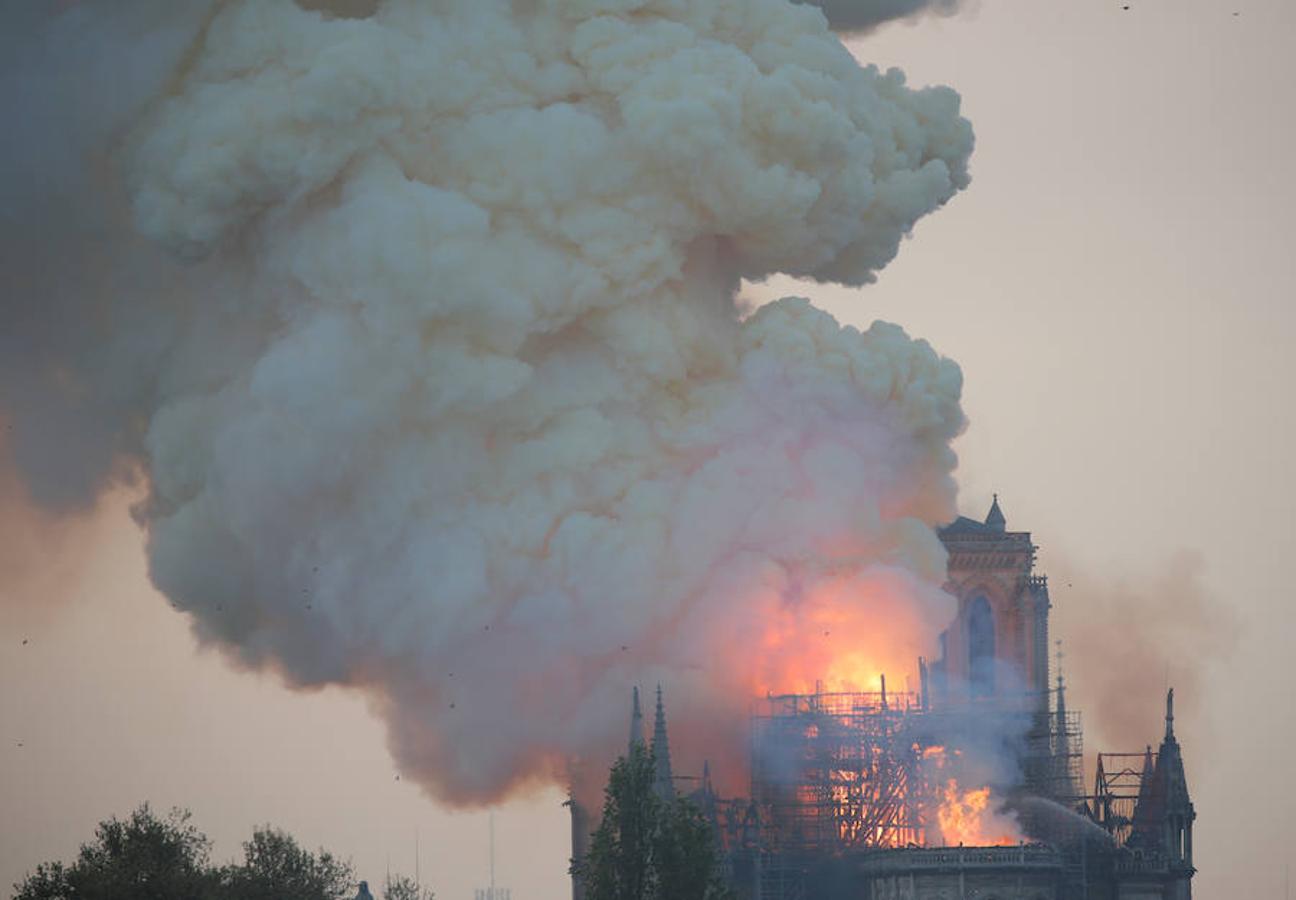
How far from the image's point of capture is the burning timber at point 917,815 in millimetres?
166125

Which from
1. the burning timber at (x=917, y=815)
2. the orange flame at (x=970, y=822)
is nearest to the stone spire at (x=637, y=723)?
the burning timber at (x=917, y=815)

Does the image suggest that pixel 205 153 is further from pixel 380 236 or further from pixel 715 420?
pixel 715 420

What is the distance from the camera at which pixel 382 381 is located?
169 meters

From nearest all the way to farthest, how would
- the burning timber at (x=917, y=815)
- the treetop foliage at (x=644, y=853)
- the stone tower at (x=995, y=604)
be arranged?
the treetop foliage at (x=644, y=853) → the burning timber at (x=917, y=815) → the stone tower at (x=995, y=604)

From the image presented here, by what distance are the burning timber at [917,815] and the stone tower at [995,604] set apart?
13.9 m

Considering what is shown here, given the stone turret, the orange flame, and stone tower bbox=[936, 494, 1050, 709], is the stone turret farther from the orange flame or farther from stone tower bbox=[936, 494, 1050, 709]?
stone tower bbox=[936, 494, 1050, 709]

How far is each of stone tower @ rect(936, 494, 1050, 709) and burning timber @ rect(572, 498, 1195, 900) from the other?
545 inches

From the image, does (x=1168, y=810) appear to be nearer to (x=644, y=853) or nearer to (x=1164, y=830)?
(x=1164, y=830)

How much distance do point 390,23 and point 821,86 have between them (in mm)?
17925

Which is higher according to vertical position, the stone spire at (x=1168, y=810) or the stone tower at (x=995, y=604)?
the stone tower at (x=995, y=604)

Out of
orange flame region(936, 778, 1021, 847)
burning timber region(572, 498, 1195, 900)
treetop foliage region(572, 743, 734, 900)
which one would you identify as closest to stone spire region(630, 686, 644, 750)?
burning timber region(572, 498, 1195, 900)

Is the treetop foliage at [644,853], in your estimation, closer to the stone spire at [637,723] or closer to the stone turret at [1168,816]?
the stone spire at [637,723]

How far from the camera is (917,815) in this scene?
558ft

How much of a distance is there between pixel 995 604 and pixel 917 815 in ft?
83.5
